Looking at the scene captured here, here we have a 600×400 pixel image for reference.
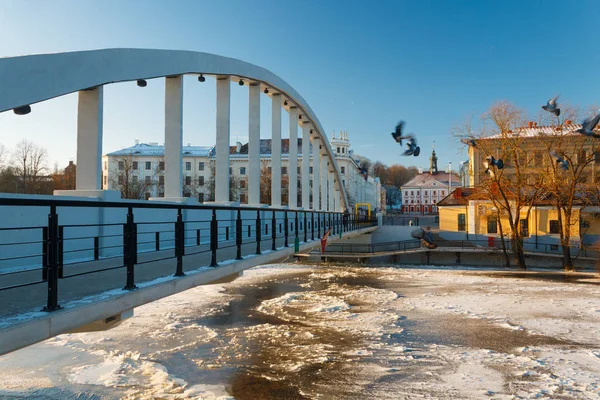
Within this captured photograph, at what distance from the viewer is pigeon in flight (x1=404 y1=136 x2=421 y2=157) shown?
703 inches

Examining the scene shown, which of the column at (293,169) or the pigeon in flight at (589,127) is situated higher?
the pigeon in flight at (589,127)

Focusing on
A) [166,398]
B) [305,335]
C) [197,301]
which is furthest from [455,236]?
[166,398]

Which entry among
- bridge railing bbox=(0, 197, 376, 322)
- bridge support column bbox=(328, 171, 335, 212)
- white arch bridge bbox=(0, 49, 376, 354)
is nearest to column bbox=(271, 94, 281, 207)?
white arch bridge bbox=(0, 49, 376, 354)

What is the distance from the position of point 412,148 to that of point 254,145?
6570mm

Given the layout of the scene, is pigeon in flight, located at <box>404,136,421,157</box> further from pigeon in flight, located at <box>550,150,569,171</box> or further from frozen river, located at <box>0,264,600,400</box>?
pigeon in flight, located at <box>550,150,569,171</box>

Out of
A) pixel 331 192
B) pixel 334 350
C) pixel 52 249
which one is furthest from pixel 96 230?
pixel 331 192

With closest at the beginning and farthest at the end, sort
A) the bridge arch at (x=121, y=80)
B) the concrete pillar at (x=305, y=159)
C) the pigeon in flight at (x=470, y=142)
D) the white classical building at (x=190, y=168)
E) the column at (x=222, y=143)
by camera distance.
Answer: the bridge arch at (x=121, y=80) → the column at (x=222, y=143) → the concrete pillar at (x=305, y=159) → the pigeon in flight at (x=470, y=142) → the white classical building at (x=190, y=168)

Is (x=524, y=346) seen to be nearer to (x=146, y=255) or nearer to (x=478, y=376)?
(x=478, y=376)

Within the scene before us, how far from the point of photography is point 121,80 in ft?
23.6

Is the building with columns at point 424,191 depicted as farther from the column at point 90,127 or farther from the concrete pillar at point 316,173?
the column at point 90,127

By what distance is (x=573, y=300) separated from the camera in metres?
17.0

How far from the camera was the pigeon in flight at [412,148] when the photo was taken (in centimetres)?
1786

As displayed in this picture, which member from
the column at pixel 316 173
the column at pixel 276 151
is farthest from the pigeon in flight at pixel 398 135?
the column at pixel 316 173

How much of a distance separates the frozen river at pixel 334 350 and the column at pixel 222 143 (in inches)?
149
